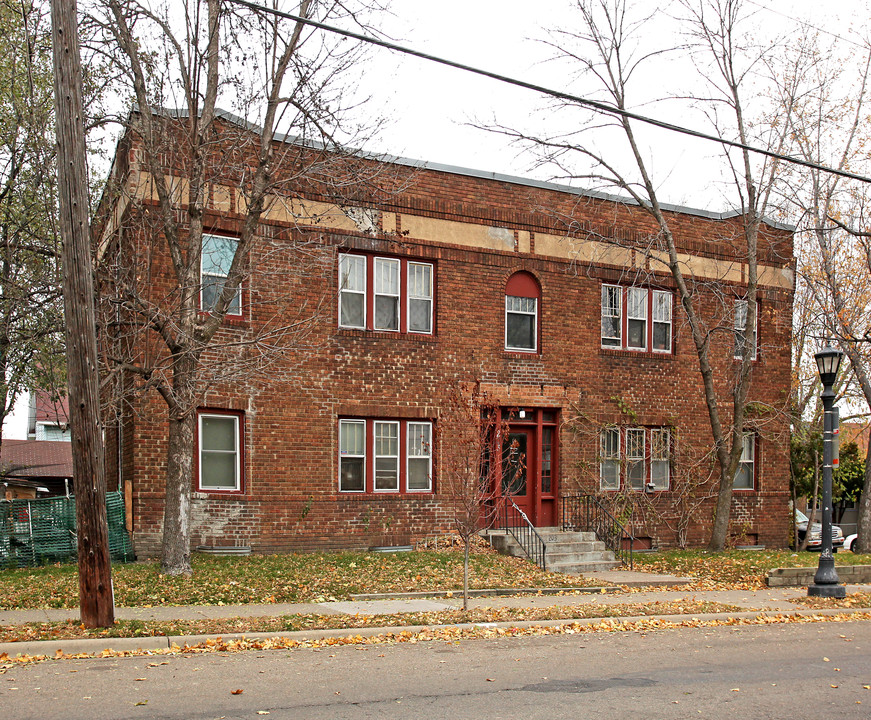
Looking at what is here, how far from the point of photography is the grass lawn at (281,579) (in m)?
12.7

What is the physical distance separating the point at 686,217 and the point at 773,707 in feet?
56.3

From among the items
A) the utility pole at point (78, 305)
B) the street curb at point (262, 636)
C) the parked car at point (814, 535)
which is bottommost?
the parked car at point (814, 535)

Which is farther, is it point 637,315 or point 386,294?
point 637,315

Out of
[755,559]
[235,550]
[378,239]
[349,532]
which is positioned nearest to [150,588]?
[235,550]

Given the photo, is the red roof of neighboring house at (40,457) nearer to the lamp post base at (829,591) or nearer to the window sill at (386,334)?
the window sill at (386,334)

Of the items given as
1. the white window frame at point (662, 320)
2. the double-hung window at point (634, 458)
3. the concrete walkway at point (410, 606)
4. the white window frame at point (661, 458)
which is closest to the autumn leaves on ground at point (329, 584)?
the concrete walkway at point (410, 606)

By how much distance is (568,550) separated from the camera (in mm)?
18875

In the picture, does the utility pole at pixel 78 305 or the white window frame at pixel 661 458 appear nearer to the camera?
the utility pole at pixel 78 305

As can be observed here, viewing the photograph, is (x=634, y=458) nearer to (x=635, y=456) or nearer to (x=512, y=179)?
(x=635, y=456)

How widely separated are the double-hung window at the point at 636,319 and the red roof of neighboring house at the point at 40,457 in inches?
905

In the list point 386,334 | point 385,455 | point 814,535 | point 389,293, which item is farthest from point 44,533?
point 814,535

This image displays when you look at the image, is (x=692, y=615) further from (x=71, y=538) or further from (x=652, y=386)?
(x=71, y=538)

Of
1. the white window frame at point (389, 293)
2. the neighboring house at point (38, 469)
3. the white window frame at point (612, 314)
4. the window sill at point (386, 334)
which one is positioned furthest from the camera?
the neighboring house at point (38, 469)

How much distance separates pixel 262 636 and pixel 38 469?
29.2 meters
